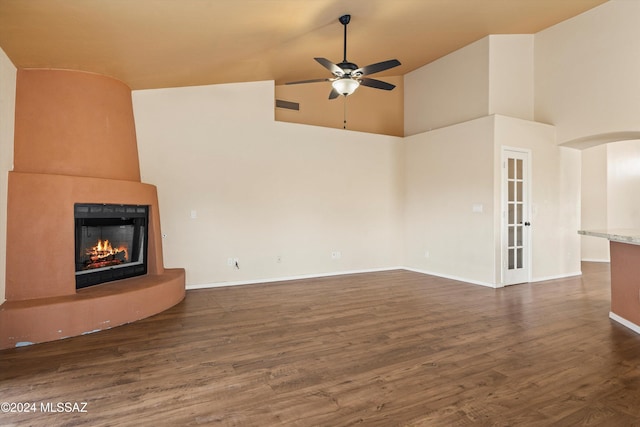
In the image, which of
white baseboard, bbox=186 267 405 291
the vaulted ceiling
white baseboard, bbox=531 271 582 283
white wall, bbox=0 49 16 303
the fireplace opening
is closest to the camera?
the vaulted ceiling

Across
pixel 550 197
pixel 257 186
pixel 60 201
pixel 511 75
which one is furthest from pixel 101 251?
pixel 550 197

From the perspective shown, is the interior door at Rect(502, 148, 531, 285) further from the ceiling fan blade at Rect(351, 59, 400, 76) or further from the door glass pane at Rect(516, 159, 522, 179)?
the ceiling fan blade at Rect(351, 59, 400, 76)

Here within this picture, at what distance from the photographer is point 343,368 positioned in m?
2.50

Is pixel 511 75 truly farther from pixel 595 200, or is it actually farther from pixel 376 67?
pixel 595 200

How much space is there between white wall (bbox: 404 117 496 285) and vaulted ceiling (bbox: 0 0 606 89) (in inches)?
60.9

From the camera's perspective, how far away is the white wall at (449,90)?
18.7 ft

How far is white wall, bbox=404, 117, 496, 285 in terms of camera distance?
5305 mm

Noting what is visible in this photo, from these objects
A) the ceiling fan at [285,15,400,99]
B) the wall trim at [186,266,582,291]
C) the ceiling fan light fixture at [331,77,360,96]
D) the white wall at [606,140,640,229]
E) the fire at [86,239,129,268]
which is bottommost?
the wall trim at [186,266,582,291]

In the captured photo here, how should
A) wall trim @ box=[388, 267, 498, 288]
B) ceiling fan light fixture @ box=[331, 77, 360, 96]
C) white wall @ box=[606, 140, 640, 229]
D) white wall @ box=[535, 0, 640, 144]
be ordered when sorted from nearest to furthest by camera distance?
ceiling fan light fixture @ box=[331, 77, 360, 96] < white wall @ box=[535, 0, 640, 144] < wall trim @ box=[388, 267, 498, 288] < white wall @ box=[606, 140, 640, 229]

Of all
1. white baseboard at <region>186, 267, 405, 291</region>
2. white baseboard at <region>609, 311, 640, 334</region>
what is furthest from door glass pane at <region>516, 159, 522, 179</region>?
white baseboard at <region>186, 267, 405, 291</region>

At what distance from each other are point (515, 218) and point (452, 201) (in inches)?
38.8

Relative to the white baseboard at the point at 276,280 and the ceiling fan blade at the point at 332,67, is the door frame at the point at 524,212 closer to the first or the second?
the white baseboard at the point at 276,280

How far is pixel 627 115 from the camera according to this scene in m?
4.92

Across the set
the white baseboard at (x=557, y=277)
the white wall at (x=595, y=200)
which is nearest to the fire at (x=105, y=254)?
the white baseboard at (x=557, y=277)
